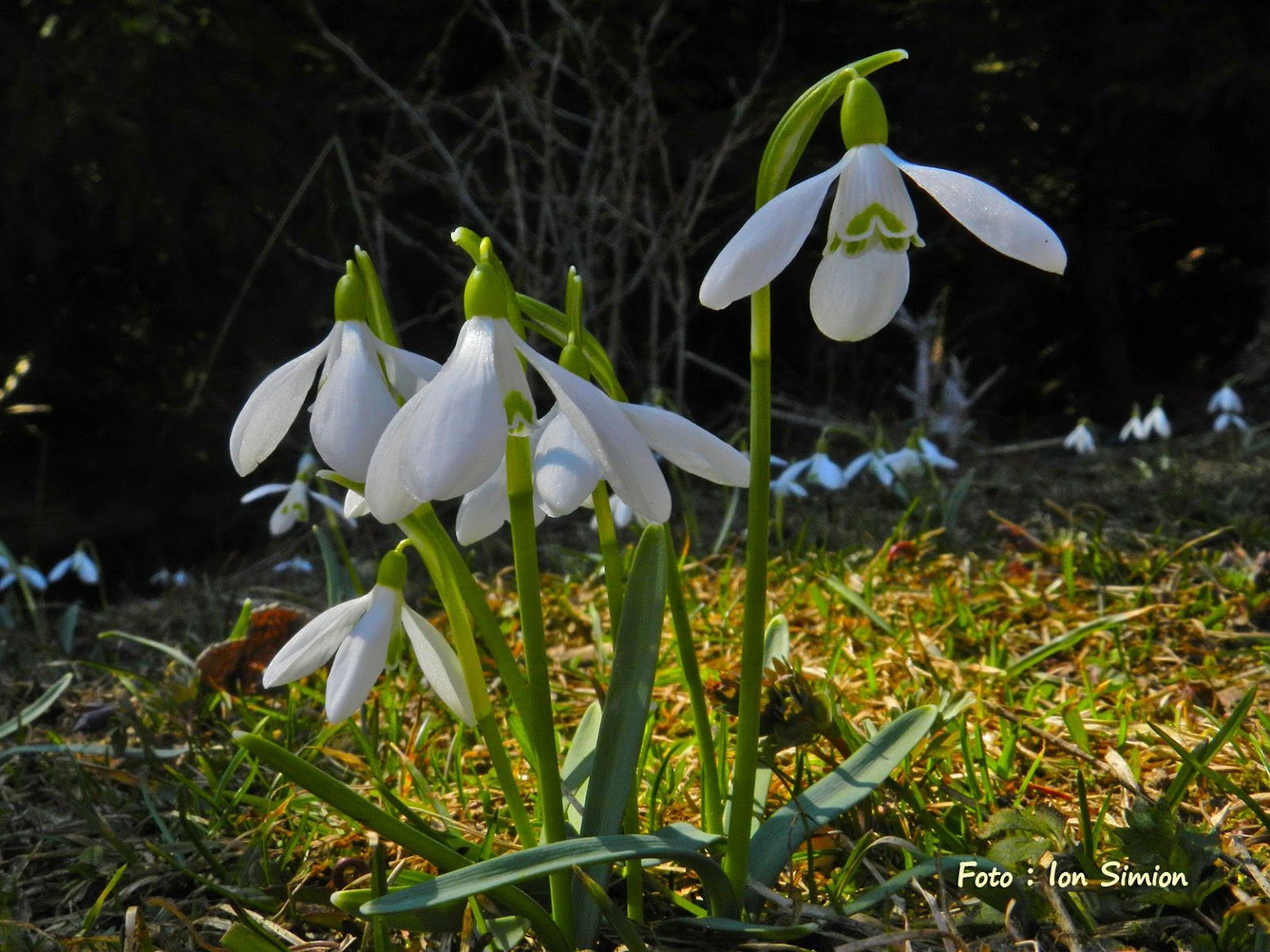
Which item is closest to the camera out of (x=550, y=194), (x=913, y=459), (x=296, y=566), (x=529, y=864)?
(x=529, y=864)

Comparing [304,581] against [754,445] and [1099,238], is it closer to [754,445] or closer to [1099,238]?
[754,445]

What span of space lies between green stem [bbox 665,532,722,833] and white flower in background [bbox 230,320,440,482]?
286 mm

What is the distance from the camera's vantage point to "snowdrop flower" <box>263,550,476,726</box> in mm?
874

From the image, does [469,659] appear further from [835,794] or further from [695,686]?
[835,794]

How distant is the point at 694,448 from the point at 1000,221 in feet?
0.90

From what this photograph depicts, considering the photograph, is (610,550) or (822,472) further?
(822,472)

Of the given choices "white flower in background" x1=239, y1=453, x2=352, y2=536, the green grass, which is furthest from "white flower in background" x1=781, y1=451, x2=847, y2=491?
"white flower in background" x1=239, y1=453, x2=352, y2=536

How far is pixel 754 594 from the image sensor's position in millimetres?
895

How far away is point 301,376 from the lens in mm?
851

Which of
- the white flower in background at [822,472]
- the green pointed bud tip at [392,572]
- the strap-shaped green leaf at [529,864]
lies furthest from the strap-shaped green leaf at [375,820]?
the white flower in background at [822,472]

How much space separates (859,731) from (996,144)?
21.8 feet

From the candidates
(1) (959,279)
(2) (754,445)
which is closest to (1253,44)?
(1) (959,279)

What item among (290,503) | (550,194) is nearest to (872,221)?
(290,503)

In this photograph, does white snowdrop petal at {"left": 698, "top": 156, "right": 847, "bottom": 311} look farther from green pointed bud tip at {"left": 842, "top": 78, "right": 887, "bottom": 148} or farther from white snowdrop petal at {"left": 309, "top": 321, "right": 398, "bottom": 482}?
white snowdrop petal at {"left": 309, "top": 321, "right": 398, "bottom": 482}
